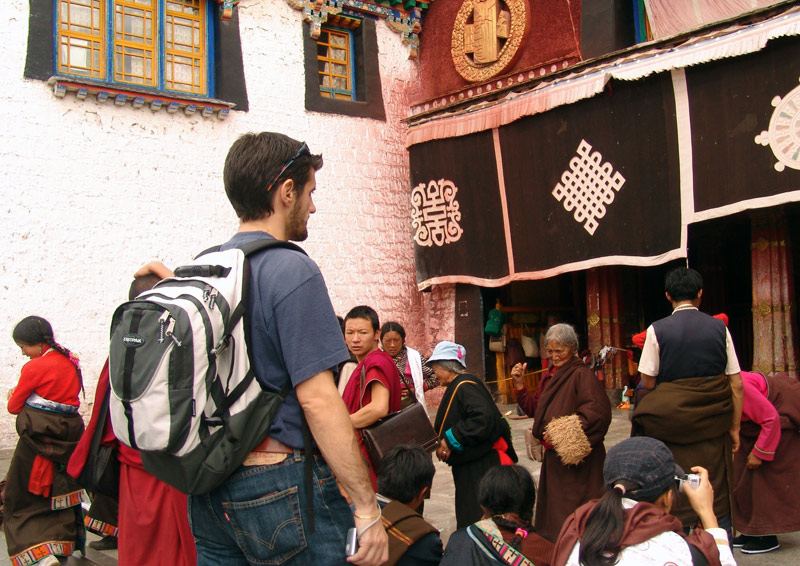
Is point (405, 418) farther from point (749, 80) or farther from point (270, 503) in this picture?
point (749, 80)

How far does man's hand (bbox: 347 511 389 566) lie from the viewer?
195 centimetres

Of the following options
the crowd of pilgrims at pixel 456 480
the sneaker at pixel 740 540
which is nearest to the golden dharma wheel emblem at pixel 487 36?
the crowd of pilgrims at pixel 456 480

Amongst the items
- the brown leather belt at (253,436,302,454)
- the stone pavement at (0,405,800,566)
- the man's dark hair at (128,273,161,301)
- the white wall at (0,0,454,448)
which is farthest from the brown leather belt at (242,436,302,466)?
the white wall at (0,0,454,448)

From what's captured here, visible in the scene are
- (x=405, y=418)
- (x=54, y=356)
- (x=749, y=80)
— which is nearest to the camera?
(x=405, y=418)

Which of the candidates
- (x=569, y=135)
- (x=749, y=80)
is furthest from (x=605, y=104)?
(x=749, y=80)

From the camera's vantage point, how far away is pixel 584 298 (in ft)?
38.9

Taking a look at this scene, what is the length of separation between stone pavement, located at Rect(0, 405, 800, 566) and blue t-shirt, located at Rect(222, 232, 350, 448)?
3.44 m

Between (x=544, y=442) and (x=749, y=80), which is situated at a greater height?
(x=749, y=80)

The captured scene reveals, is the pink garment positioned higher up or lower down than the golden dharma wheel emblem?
lower down

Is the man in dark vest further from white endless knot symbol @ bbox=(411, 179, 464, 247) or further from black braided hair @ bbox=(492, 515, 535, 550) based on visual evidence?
white endless knot symbol @ bbox=(411, 179, 464, 247)

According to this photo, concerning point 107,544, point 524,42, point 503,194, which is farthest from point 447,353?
point 524,42

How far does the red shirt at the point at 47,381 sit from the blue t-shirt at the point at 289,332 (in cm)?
318

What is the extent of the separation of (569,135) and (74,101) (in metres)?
5.83

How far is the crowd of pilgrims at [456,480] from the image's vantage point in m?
2.39
